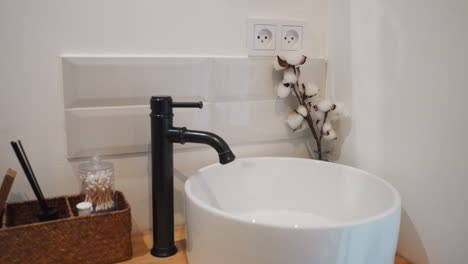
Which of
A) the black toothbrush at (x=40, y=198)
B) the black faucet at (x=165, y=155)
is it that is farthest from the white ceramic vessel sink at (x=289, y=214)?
the black toothbrush at (x=40, y=198)

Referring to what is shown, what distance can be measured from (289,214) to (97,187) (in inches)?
18.1

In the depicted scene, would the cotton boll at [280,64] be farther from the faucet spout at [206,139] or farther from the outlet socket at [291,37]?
the faucet spout at [206,139]

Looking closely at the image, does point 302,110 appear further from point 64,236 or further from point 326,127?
point 64,236

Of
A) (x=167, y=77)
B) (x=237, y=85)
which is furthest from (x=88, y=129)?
(x=237, y=85)

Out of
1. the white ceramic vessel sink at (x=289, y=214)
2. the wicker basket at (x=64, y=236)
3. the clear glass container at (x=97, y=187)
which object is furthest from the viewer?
the clear glass container at (x=97, y=187)

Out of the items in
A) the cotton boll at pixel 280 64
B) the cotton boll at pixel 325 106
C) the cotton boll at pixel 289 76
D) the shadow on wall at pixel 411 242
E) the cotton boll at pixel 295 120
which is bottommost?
the shadow on wall at pixel 411 242

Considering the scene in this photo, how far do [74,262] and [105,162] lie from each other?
217 millimetres

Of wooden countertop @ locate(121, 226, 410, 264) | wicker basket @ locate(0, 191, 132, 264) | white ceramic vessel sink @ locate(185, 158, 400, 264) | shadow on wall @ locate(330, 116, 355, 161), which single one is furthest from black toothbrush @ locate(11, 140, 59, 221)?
shadow on wall @ locate(330, 116, 355, 161)

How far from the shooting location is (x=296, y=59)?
97cm

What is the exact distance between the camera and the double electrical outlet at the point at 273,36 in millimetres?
994

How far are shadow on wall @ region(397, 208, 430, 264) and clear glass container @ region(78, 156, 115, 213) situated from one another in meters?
0.64

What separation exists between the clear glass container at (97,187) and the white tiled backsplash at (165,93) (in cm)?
8

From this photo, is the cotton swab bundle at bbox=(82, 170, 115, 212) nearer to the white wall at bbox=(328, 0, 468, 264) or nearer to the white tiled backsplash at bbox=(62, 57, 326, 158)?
the white tiled backsplash at bbox=(62, 57, 326, 158)

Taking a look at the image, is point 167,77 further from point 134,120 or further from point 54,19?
point 54,19
